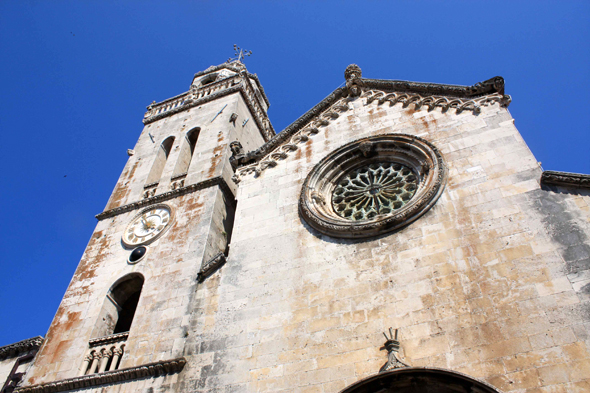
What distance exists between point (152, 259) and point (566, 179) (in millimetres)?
10199

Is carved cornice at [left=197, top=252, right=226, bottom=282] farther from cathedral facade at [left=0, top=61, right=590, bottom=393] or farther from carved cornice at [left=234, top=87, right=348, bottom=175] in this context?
carved cornice at [left=234, top=87, right=348, bottom=175]

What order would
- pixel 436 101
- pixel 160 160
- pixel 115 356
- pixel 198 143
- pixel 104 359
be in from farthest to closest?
1. pixel 160 160
2. pixel 198 143
3. pixel 436 101
4. pixel 104 359
5. pixel 115 356

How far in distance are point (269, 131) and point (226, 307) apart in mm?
13555

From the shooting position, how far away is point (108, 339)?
12109 mm

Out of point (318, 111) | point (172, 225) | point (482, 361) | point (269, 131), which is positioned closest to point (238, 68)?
point (269, 131)

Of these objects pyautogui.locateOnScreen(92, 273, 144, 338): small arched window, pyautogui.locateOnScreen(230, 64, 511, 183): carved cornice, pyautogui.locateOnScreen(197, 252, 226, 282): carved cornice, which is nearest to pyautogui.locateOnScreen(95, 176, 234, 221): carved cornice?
pyautogui.locateOnScreen(230, 64, 511, 183): carved cornice

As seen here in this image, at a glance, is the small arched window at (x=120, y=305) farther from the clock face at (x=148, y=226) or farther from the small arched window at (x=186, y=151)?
the small arched window at (x=186, y=151)

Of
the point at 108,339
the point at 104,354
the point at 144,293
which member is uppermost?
the point at 144,293

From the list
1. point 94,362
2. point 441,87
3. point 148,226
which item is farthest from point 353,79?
point 94,362

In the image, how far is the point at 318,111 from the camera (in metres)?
15.1

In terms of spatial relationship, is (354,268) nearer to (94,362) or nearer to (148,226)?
(94,362)

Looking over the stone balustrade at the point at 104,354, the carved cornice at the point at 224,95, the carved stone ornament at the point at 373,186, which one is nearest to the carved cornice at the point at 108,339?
the stone balustrade at the point at 104,354

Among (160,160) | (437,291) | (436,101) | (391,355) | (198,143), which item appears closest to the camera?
(391,355)

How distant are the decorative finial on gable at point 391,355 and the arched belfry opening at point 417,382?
0.55ft
